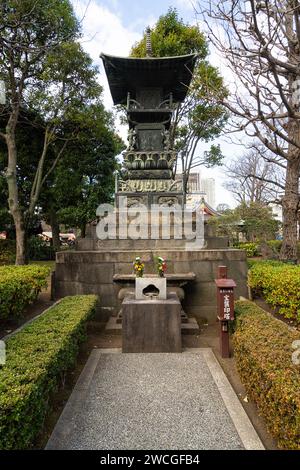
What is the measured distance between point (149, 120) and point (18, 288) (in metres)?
7.33

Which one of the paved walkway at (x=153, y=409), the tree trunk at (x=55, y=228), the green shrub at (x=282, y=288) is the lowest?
the paved walkway at (x=153, y=409)

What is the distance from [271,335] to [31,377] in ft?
9.35

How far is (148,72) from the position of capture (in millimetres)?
9633

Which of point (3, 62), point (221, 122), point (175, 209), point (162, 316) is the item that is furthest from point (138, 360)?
point (221, 122)

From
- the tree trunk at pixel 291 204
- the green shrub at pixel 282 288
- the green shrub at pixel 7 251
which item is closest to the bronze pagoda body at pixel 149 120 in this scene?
the tree trunk at pixel 291 204

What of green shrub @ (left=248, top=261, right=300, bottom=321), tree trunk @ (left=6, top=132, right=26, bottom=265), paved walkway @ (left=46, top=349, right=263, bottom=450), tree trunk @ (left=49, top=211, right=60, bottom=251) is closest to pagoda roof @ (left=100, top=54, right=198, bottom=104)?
tree trunk @ (left=6, top=132, right=26, bottom=265)

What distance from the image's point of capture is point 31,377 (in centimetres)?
268

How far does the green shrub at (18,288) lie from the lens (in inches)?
215

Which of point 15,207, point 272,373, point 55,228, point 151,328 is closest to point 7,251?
point 55,228

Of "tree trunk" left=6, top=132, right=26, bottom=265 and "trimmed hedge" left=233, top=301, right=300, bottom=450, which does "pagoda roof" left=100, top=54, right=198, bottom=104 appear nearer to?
"tree trunk" left=6, top=132, right=26, bottom=265

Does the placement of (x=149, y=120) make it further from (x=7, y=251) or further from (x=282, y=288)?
(x=7, y=251)

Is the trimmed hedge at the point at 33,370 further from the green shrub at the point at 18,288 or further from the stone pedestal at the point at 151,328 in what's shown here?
the green shrub at the point at 18,288

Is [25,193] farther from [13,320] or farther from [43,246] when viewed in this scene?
[13,320]

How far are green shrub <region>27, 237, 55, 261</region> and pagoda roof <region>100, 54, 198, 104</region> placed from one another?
1282cm
